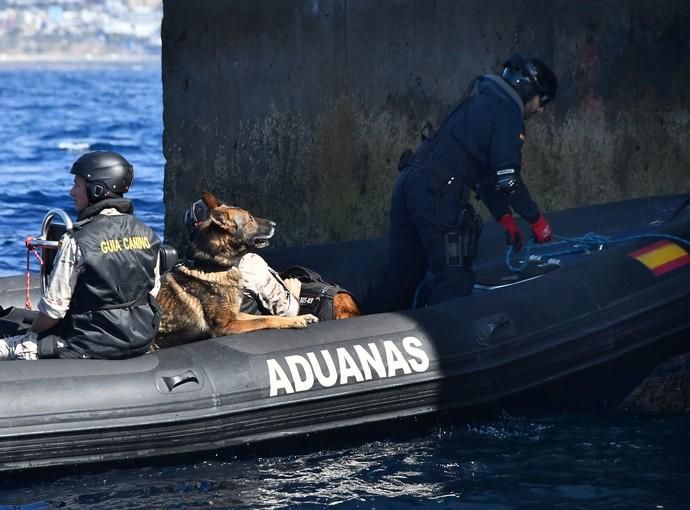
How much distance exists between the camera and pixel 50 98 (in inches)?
1855

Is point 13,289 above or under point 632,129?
under

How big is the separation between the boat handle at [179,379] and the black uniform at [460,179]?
1.68 metres

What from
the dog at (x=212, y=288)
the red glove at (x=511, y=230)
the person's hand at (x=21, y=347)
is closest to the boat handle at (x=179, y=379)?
the dog at (x=212, y=288)

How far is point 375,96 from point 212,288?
3036 millimetres

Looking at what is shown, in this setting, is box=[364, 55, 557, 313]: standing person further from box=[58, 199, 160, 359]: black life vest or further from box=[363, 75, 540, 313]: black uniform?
box=[58, 199, 160, 359]: black life vest

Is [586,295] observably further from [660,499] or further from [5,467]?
[5,467]

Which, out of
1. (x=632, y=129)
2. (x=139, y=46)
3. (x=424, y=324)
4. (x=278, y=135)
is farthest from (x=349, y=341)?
(x=139, y=46)

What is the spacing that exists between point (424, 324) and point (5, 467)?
7.11 feet

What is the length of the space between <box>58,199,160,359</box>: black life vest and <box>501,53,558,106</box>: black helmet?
224 centimetres

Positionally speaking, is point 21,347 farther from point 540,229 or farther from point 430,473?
point 540,229

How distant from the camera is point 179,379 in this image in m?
6.15

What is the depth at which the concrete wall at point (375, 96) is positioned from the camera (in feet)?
27.3

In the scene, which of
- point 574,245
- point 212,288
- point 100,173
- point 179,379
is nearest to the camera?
point 100,173

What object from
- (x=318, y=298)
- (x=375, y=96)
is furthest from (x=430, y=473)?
(x=375, y=96)
